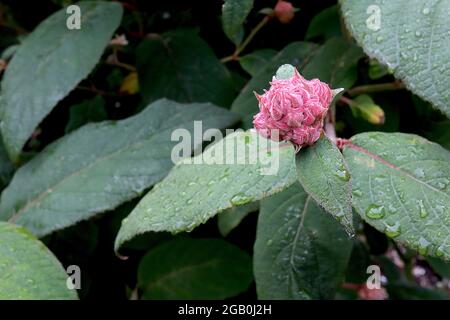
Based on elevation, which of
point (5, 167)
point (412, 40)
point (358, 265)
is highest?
point (412, 40)

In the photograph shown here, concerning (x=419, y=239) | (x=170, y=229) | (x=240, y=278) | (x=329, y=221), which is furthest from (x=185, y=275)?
(x=419, y=239)

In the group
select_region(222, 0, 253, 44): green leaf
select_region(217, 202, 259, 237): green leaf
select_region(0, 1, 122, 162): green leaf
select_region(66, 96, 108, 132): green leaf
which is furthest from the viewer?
select_region(66, 96, 108, 132): green leaf

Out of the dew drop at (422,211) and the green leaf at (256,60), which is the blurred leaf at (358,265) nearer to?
the green leaf at (256,60)

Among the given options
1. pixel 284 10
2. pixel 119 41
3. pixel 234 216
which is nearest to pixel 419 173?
pixel 234 216

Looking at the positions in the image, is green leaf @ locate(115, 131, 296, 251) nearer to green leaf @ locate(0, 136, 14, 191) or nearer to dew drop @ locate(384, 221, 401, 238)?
dew drop @ locate(384, 221, 401, 238)

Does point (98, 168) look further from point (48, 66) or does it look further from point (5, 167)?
point (5, 167)

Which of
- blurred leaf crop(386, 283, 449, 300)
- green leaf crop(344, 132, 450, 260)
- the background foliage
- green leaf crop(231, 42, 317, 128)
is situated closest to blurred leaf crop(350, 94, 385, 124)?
the background foliage

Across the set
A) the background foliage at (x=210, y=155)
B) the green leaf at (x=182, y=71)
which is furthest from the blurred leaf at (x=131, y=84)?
the green leaf at (x=182, y=71)
